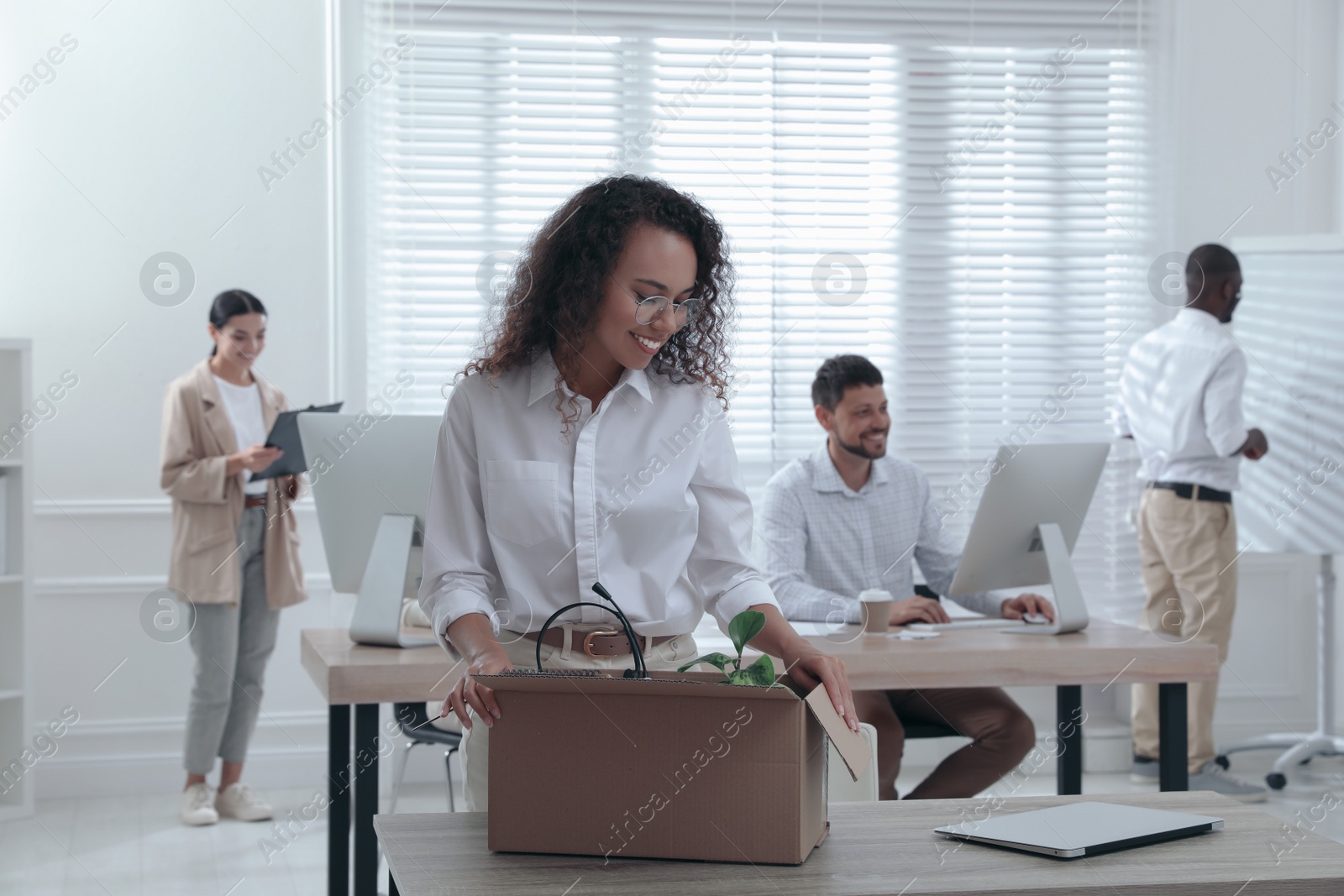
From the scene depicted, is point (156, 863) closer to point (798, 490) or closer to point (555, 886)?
point (798, 490)

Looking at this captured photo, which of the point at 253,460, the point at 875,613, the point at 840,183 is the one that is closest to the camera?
the point at 875,613

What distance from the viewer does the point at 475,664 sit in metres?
1.49

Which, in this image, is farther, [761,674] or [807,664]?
[807,664]

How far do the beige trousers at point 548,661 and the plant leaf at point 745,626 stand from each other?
31 cm

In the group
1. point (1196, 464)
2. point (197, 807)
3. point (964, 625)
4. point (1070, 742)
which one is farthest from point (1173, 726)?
point (197, 807)

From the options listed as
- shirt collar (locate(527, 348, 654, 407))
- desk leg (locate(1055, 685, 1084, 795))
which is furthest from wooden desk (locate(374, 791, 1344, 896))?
desk leg (locate(1055, 685, 1084, 795))

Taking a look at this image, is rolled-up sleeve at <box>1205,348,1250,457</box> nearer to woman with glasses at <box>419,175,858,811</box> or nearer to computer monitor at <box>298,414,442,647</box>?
computer monitor at <box>298,414,442,647</box>

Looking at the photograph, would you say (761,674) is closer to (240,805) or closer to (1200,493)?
(240,805)

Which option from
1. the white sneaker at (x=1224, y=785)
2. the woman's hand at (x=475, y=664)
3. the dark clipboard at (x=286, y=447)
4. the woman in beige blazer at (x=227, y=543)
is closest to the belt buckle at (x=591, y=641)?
the woman's hand at (x=475, y=664)

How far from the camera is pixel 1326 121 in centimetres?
482

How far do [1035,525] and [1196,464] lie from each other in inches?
61.1

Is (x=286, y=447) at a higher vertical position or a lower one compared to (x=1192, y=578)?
higher

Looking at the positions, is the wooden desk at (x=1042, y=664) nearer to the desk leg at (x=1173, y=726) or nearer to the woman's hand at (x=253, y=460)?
the desk leg at (x=1173, y=726)

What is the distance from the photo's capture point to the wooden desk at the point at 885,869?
1.27m
